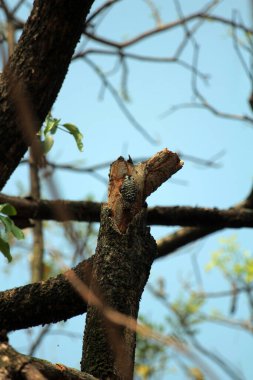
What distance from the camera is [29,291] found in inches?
83.0

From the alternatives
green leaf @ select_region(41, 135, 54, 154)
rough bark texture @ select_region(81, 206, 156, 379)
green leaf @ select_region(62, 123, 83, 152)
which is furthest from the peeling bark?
green leaf @ select_region(41, 135, 54, 154)

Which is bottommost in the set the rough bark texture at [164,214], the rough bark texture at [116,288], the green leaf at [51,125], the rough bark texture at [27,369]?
the rough bark texture at [27,369]

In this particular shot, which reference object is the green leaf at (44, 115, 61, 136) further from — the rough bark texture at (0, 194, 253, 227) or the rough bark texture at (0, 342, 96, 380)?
the rough bark texture at (0, 342, 96, 380)

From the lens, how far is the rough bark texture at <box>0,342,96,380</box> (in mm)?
1481

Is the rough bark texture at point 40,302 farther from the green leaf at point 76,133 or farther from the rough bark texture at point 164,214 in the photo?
the rough bark texture at point 164,214

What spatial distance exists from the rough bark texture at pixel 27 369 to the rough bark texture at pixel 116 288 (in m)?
0.15

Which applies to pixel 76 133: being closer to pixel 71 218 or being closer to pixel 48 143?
pixel 48 143

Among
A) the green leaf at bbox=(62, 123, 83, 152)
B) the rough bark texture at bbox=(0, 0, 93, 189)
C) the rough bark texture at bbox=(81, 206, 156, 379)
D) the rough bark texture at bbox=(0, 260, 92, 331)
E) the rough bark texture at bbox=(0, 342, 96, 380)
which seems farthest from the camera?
the green leaf at bbox=(62, 123, 83, 152)

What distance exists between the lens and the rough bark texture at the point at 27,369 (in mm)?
1481

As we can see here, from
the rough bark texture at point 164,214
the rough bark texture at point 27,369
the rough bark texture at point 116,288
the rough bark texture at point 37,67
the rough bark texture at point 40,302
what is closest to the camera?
the rough bark texture at point 27,369

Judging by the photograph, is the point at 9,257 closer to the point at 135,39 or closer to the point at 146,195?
the point at 146,195

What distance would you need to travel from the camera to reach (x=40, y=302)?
2.09m

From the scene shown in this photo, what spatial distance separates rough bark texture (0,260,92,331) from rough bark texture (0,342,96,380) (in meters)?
0.46

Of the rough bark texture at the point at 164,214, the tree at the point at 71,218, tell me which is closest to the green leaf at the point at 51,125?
the tree at the point at 71,218
